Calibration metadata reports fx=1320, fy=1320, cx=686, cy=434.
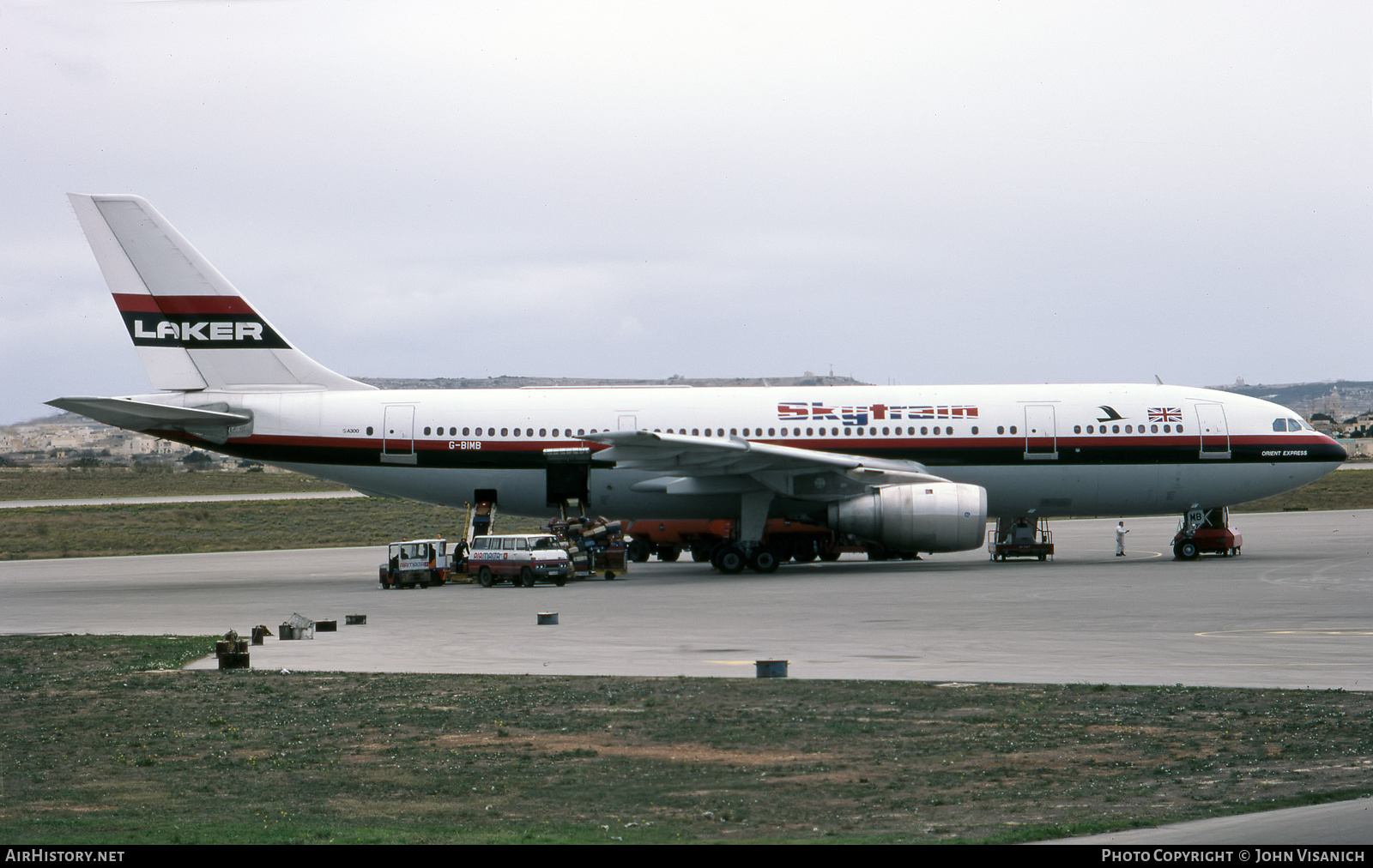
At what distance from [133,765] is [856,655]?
30.5ft

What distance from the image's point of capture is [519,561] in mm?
30359

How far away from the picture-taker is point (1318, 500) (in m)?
65.8

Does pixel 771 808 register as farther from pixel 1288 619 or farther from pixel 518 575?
pixel 518 575

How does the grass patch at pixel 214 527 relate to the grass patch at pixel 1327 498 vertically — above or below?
below

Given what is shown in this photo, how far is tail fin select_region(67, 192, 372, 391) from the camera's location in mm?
32938

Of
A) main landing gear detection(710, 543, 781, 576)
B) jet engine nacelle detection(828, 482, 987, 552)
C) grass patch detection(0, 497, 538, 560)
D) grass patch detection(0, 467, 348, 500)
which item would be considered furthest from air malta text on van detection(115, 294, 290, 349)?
grass patch detection(0, 467, 348, 500)

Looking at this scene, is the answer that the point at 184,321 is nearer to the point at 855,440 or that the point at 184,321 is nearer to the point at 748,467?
the point at 748,467

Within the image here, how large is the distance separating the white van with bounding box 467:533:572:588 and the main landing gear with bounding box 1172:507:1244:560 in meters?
15.6

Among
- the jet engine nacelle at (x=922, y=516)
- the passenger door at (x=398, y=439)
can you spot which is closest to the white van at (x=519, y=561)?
the passenger door at (x=398, y=439)

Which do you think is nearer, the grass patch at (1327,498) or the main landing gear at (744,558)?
the main landing gear at (744,558)

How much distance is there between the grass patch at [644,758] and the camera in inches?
A: 365

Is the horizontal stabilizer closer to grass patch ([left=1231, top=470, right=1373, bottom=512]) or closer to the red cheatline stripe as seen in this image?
the red cheatline stripe

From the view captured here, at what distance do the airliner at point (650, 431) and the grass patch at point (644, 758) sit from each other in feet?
56.2

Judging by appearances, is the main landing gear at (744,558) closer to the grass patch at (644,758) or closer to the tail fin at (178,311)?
the tail fin at (178,311)
